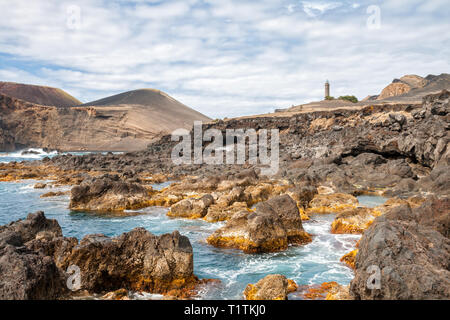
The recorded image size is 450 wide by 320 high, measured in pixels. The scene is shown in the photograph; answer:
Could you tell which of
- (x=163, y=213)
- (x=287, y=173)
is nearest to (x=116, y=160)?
(x=287, y=173)

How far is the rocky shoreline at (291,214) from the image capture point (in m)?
6.49

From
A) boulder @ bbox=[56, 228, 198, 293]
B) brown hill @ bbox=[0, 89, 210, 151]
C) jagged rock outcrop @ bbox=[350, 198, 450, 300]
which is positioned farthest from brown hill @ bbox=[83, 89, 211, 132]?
jagged rock outcrop @ bbox=[350, 198, 450, 300]

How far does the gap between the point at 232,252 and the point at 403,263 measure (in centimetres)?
618

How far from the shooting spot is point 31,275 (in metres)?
5.87

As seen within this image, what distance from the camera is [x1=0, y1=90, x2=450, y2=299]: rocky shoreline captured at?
21.3 ft

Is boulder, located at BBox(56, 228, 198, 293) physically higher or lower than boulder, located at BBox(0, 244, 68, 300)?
lower

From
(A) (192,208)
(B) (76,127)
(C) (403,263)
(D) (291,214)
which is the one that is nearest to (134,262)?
(C) (403,263)

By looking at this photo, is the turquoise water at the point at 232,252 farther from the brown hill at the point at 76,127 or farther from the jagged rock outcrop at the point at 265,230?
the brown hill at the point at 76,127

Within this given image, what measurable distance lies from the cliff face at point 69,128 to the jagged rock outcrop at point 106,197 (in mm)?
83391

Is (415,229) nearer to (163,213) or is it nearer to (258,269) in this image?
(258,269)

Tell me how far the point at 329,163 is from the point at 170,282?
25990 mm

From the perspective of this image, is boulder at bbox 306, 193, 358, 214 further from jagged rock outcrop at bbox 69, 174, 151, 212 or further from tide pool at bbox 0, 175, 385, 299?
jagged rock outcrop at bbox 69, 174, 151, 212

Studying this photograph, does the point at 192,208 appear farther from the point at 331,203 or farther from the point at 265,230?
the point at 331,203

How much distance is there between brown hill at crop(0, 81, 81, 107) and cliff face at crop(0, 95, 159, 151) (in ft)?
275
